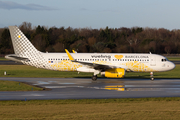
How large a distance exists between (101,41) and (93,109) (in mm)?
128415

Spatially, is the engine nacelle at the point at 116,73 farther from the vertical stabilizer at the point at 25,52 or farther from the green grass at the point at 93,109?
the green grass at the point at 93,109

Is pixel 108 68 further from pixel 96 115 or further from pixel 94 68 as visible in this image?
pixel 96 115

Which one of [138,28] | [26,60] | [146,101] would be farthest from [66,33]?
[146,101]

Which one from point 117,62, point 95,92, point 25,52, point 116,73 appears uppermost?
point 25,52

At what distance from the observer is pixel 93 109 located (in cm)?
1486

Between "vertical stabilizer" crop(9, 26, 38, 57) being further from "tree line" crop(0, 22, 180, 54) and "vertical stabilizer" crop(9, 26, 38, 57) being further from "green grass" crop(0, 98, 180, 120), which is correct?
"tree line" crop(0, 22, 180, 54)

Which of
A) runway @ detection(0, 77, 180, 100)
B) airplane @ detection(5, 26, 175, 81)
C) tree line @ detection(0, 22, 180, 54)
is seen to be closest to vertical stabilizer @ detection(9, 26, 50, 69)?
airplane @ detection(5, 26, 175, 81)

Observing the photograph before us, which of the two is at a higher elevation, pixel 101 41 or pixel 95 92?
pixel 101 41

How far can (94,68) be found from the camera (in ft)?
108

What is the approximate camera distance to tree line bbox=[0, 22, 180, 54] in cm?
11056

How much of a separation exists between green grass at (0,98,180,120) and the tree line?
81180 mm

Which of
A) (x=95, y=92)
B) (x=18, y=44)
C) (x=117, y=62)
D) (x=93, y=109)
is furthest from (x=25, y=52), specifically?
(x=93, y=109)

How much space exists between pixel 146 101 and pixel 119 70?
1368 centimetres

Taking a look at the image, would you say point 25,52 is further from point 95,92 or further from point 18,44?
point 95,92
